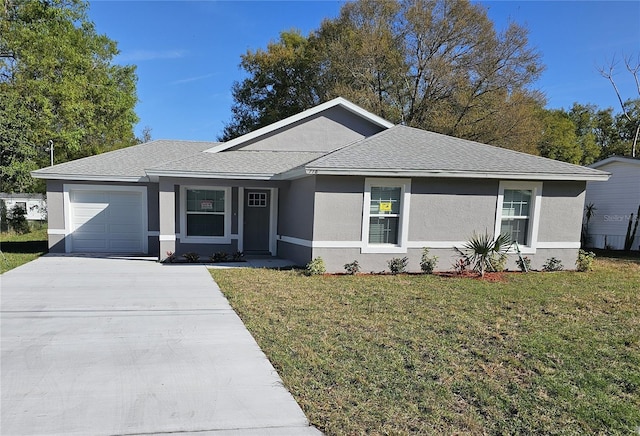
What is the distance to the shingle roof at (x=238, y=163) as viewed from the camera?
1135 centimetres

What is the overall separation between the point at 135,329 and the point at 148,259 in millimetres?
7123

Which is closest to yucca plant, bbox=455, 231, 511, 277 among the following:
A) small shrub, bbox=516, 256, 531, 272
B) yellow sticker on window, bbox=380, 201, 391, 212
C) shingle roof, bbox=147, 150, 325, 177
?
small shrub, bbox=516, 256, 531, 272

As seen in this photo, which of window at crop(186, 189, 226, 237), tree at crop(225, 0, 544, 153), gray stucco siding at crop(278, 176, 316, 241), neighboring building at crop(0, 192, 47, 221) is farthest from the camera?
neighboring building at crop(0, 192, 47, 221)

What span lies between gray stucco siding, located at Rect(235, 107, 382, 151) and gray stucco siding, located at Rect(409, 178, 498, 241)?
456 cm

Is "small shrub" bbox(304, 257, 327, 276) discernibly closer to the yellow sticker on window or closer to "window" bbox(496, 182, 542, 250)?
the yellow sticker on window

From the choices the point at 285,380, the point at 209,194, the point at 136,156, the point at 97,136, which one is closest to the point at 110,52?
the point at 97,136

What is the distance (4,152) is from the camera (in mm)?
20094

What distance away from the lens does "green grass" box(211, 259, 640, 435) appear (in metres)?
3.52

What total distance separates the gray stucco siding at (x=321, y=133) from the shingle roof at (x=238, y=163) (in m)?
0.35

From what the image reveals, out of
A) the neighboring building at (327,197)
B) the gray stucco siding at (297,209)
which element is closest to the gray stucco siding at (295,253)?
the neighboring building at (327,197)

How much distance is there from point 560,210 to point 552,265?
5.35 feet

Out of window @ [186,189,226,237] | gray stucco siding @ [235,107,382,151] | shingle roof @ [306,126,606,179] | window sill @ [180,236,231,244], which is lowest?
window sill @ [180,236,231,244]

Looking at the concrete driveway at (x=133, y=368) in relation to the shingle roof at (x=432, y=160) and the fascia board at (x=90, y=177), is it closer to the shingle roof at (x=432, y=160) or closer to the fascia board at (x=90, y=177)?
the shingle roof at (x=432, y=160)

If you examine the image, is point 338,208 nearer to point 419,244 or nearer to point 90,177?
point 419,244
